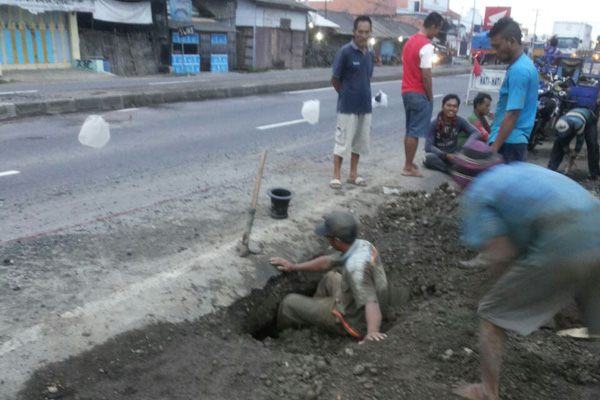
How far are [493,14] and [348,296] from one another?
2023cm

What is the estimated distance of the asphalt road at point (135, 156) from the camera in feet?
15.8

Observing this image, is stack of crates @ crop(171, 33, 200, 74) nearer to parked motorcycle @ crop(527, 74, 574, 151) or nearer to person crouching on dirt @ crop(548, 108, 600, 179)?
parked motorcycle @ crop(527, 74, 574, 151)

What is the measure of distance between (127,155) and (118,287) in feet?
12.3

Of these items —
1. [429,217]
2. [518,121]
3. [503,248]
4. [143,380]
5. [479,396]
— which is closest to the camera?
[503,248]

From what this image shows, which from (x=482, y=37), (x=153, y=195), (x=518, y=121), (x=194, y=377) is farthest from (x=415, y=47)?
(x=482, y=37)

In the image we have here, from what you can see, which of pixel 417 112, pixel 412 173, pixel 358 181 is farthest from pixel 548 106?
pixel 358 181

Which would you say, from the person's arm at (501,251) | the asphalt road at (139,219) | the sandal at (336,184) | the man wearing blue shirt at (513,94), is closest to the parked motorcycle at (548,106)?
the asphalt road at (139,219)

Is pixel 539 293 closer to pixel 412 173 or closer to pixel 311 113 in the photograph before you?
pixel 412 173

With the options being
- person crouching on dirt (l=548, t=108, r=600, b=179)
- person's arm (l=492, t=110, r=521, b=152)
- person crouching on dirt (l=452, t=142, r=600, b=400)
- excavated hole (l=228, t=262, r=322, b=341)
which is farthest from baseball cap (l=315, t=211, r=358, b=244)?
person crouching on dirt (l=548, t=108, r=600, b=179)

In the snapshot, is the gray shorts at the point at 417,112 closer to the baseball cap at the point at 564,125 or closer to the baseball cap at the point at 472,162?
the baseball cap at the point at 564,125

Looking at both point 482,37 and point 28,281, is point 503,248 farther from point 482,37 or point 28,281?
point 482,37

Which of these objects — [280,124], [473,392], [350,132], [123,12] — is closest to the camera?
[473,392]

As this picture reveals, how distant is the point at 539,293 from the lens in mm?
2154

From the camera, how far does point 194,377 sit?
2.71 meters
